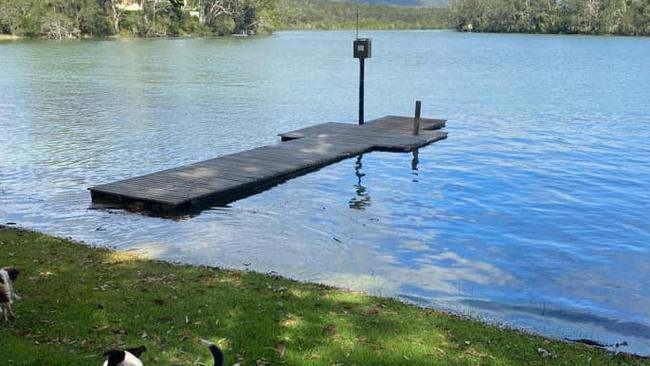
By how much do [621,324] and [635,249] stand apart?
486 cm

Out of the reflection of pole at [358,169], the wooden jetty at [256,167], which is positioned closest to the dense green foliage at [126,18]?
the wooden jetty at [256,167]

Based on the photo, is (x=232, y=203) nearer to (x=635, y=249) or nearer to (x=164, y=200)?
(x=164, y=200)

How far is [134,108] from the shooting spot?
130ft

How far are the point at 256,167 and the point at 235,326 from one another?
1356 cm

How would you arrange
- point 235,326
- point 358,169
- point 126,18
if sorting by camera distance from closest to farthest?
point 235,326 < point 358,169 < point 126,18

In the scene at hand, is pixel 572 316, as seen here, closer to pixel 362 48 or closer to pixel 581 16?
pixel 362 48

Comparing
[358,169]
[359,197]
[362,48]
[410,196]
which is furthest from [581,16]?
[359,197]

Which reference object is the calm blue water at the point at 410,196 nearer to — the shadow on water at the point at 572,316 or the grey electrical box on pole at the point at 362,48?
the shadow on water at the point at 572,316

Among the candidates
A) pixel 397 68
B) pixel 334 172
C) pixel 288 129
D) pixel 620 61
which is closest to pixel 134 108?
pixel 288 129

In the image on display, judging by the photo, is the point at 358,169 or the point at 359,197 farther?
the point at 358,169

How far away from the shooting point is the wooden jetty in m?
18.0

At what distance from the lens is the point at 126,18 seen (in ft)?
484

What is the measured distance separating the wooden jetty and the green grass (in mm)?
7138

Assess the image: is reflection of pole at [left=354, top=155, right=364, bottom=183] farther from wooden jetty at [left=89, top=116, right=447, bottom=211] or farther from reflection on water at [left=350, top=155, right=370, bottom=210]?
wooden jetty at [left=89, top=116, right=447, bottom=211]
